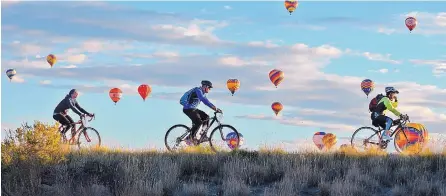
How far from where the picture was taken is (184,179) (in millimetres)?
19938

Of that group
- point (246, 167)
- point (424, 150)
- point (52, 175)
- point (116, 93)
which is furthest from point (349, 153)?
point (116, 93)

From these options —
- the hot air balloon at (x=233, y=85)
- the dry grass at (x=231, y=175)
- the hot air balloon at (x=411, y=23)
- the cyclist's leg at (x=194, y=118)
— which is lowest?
the dry grass at (x=231, y=175)

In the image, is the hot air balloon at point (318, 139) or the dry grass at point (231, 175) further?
the hot air balloon at point (318, 139)

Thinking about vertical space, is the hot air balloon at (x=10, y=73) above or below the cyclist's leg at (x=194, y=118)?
above

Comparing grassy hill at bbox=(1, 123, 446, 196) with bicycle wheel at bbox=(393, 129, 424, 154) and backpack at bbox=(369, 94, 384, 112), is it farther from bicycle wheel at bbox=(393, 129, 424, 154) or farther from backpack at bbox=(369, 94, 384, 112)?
backpack at bbox=(369, 94, 384, 112)

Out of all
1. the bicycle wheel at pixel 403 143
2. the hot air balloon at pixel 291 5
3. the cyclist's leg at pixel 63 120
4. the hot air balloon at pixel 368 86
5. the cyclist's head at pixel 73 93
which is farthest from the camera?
the hot air balloon at pixel 291 5

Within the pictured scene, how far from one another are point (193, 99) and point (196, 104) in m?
0.19

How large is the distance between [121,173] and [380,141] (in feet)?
32.6

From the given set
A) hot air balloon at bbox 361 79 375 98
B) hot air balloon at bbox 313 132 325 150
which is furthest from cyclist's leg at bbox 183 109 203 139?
hot air balloon at bbox 361 79 375 98

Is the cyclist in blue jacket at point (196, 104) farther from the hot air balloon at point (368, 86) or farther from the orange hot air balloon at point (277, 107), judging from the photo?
the orange hot air balloon at point (277, 107)

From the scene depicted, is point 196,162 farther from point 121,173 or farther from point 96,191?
point 96,191

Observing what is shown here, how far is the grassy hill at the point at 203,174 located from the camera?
59.8 feet

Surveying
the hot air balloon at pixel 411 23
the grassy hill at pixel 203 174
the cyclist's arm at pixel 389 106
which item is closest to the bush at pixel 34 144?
the grassy hill at pixel 203 174

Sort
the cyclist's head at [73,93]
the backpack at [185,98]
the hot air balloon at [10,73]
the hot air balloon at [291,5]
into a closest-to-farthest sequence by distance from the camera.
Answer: the backpack at [185,98] < the cyclist's head at [73,93] < the hot air balloon at [291,5] < the hot air balloon at [10,73]
